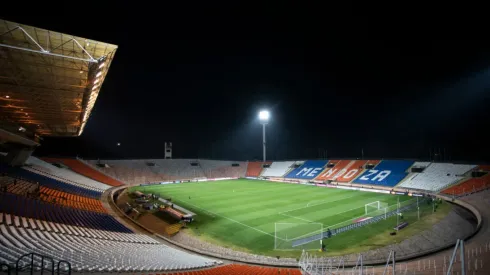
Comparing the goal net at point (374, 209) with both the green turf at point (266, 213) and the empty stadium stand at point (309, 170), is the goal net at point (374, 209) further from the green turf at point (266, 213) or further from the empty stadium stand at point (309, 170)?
the empty stadium stand at point (309, 170)

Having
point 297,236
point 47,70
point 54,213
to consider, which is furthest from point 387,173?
point 47,70

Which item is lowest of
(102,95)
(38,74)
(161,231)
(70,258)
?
(161,231)

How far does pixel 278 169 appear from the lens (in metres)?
61.8

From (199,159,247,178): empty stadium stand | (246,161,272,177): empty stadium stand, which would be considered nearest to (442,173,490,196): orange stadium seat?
(246,161,272,177): empty stadium stand

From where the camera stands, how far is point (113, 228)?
17.7m

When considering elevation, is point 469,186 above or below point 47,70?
below

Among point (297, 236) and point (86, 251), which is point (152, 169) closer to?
point (297, 236)

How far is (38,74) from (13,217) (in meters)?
6.98

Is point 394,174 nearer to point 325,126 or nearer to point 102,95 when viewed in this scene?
point 325,126

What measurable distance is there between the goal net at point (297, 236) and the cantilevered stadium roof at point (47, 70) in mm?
14946

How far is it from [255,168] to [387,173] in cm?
3042

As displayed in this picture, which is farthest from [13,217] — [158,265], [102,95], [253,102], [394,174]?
[253,102]

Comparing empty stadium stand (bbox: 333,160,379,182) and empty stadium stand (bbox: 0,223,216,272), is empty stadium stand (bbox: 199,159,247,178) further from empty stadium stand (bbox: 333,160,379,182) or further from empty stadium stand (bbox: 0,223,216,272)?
empty stadium stand (bbox: 0,223,216,272)

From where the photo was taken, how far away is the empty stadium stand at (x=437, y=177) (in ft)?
120
